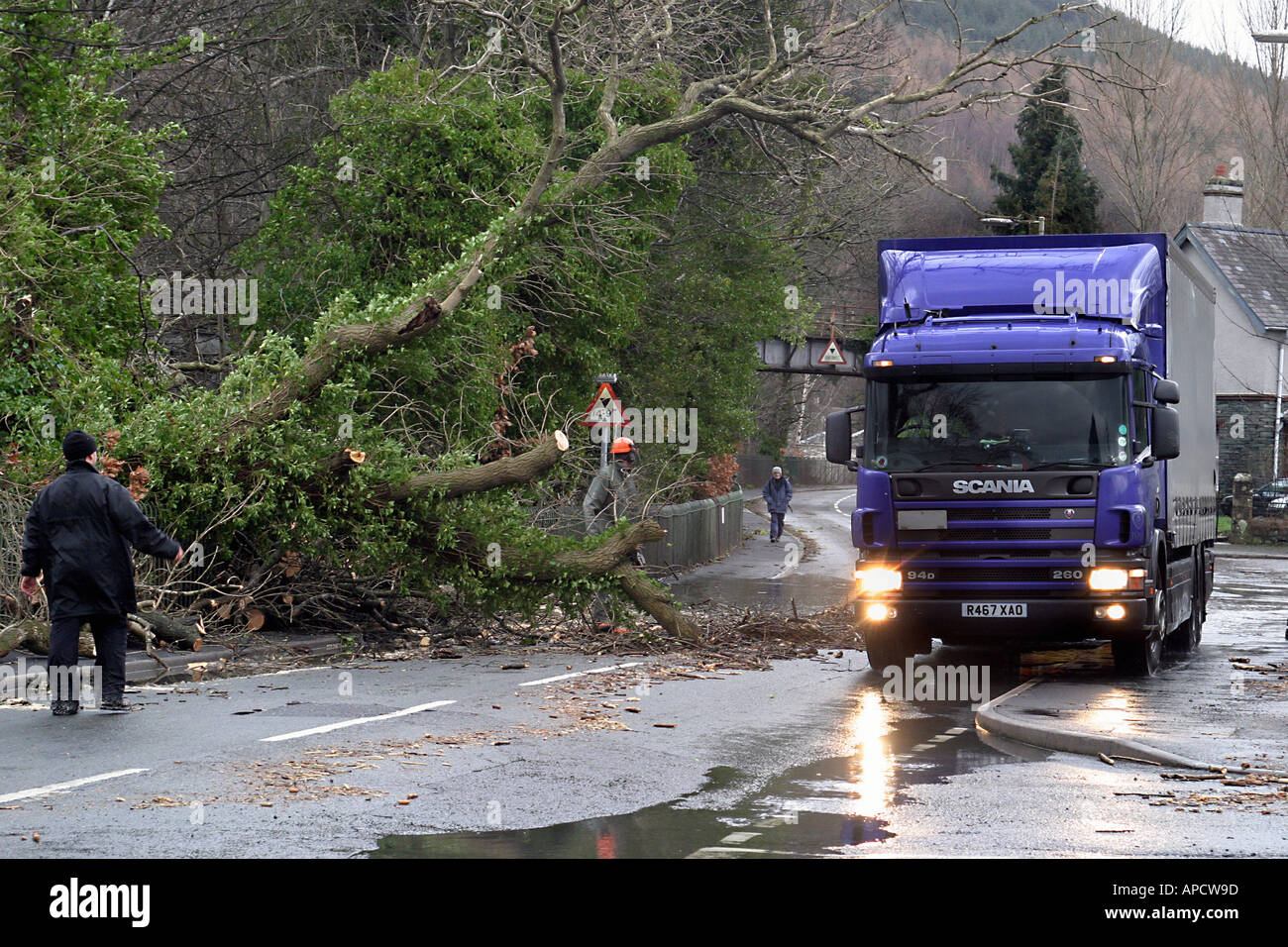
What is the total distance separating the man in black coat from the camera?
448 inches

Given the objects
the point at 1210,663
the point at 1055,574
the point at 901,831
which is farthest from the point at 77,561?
the point at 1210,663

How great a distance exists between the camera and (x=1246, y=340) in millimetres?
56781

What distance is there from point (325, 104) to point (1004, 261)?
69.1ft

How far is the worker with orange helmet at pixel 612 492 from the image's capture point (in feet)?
63.2

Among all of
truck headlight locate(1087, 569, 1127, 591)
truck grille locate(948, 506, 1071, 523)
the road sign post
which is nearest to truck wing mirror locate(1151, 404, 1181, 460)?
truck grille locate(948, 506, 1071, 523)

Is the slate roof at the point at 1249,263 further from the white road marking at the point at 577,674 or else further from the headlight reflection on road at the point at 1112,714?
the headlight reflection on road at the point at 1112,714

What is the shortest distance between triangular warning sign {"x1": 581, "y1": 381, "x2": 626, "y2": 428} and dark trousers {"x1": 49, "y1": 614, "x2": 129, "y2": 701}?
33.4 ft

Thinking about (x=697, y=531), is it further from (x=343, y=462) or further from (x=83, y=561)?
(x=83, y=561)

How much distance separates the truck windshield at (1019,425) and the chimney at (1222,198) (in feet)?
165

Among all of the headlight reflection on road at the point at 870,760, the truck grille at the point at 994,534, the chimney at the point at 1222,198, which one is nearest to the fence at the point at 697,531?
the truck grille at the point at 994,534

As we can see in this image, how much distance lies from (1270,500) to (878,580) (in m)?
37.2

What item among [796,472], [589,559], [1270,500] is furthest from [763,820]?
[796,472]

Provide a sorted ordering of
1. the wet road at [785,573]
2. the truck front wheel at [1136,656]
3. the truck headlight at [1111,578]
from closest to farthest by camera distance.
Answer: the truck headlight at [1111,578]
the truck front wheel at [1136,656]
the wet road at [785,573]

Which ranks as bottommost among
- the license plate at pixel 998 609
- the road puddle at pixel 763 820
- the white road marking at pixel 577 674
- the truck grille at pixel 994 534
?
the white road marking at pixel 577 674
